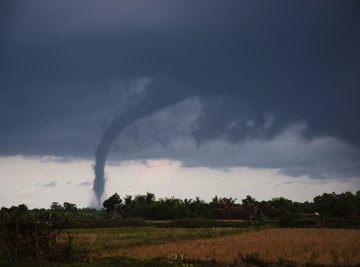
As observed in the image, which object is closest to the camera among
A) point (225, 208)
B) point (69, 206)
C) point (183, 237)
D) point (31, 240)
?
point (31, 240)

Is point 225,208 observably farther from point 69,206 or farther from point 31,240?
point 31,240

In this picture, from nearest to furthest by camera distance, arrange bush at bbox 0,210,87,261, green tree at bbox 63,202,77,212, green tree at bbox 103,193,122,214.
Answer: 1. bush at bbox 0,210,87,261
2. green tree at bbox 103,193,122,214
3. green tree at bbox 63,202,77,212

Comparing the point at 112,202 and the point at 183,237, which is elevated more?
the point at 112,202

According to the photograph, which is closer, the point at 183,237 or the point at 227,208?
the point at 183,237

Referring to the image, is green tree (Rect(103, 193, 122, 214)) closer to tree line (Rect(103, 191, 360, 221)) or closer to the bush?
tree line (Rect(103, 191, 360, 221))

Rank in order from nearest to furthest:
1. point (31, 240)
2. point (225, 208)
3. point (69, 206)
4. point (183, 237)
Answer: point (31, 240), point (183, 237), point (225, 208), point (69, 206)

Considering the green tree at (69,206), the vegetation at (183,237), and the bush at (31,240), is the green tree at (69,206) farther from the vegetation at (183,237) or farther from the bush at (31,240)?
the bush at (31,240)

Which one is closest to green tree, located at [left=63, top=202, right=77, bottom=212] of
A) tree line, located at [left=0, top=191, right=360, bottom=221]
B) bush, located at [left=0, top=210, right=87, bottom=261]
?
tree line, located at [left=0, top=191, right=360, bottom=221]

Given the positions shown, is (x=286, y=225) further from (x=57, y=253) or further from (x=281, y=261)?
(x=57, y=253)

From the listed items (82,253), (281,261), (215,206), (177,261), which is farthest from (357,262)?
(215,206)

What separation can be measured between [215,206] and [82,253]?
9919cm

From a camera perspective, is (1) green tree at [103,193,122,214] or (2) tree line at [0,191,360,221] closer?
(2) tree line at [0,191,360,221]

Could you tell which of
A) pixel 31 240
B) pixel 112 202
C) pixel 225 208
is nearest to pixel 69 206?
pixel 112 202

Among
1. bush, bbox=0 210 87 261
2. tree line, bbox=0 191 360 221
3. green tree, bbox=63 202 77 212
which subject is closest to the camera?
bush, bbox=0 210 87 261
